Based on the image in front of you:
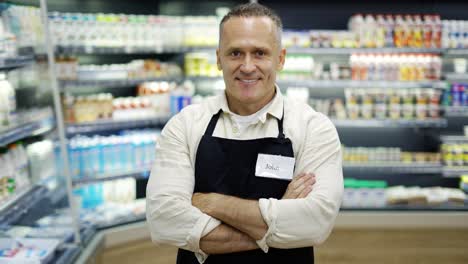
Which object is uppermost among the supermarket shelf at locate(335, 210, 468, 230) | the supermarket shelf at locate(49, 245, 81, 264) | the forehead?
the forehead

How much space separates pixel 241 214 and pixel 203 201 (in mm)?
158

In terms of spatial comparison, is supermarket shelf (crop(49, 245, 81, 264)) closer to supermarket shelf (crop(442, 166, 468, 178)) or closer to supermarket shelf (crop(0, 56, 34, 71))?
supermarket shelf (crop(0, 56, 34, 71))

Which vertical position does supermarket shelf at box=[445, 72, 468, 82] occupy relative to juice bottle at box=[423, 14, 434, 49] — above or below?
below

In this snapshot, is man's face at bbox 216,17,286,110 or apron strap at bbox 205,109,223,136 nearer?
man's face at bbox 216,17,286,110

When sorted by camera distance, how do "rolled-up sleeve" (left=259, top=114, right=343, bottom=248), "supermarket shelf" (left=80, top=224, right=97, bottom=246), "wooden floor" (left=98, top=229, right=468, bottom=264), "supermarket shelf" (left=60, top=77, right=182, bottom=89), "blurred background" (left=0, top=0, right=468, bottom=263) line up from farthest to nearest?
"wooden floor" (left=98, top=229, right=468, bottom=264)
"blurred background" (left=0, top=0, right=468, bottom=263)
"supermarket shelf" (left=60, top=77, right=182, bottom=89)
"supermarket shelf" (left=80, top=224, right=97, bottom=246)
"rolled-up sleeve" (left=259, top=114, right=343, bottom=248)

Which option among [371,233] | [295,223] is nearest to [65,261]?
[295,223]

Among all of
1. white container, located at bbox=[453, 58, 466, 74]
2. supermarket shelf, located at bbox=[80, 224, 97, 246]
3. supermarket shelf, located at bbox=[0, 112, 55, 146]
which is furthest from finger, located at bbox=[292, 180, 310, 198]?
white container, located at bbox=[453, 58, 466, 74]

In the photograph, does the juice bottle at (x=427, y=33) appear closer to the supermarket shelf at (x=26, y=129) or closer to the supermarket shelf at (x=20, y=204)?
the supermarket shelf at (x=26, y=129)

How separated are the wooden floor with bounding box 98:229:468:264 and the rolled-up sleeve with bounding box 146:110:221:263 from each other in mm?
3105

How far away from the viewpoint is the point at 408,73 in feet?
16.9

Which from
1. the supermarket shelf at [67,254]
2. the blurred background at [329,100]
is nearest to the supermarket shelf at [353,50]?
the blurred background at [329,100]

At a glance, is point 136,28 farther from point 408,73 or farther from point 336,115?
point 408,73

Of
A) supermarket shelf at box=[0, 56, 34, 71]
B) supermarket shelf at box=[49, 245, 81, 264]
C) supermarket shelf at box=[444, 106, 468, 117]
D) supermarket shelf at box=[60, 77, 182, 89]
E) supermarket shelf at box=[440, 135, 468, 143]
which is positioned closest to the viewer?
supermarket shelf at box=[0, 56, 34, 71]

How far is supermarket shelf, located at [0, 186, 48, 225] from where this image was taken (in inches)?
108
